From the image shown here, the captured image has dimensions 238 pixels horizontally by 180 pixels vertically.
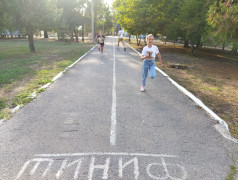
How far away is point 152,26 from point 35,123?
20371 millimetres

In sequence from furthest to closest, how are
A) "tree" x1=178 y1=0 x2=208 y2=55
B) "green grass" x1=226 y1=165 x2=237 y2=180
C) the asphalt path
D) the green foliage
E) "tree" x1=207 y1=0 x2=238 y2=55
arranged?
"tree" x1=178 y1=0 x2=208 y2=55 → "tree" x1=207 y1=0 x2=238 y2=55 → the green foliage → the asphalt path → "green grass" x1=226 y1=165 x2=237 y2=180

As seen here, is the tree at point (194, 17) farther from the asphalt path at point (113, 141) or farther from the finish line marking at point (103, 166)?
the finish line marking at point (103, 166)

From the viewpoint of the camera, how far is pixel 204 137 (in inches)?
162

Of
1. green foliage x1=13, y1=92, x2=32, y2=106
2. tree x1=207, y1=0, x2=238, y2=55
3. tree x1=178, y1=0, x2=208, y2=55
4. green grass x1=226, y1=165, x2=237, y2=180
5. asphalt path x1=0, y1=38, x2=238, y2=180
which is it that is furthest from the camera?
tree x1=178, y1=0, x2=208, y2=55

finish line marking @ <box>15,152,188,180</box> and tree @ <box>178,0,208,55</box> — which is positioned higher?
tree @ <box>178,0,208,55</box>

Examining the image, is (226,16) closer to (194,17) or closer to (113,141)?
(113,141)

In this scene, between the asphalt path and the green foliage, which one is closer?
the asphalt path

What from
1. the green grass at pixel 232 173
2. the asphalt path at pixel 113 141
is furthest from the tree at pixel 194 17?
the green grass at pixel 232 173

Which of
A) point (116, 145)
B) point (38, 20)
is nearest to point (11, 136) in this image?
point (116, 145)

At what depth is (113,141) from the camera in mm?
3863

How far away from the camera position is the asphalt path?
3.06 m

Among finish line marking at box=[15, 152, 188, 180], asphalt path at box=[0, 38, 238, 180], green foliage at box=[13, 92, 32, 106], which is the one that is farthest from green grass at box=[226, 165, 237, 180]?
green foliage at box=[13, 92, 32, 106]

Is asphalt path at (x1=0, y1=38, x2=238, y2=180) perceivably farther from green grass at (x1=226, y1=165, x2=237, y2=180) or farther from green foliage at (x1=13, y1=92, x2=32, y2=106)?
green foliage at (x1=13, y1=92, x2=32, y2=106)

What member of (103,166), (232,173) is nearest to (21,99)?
(103,166)
